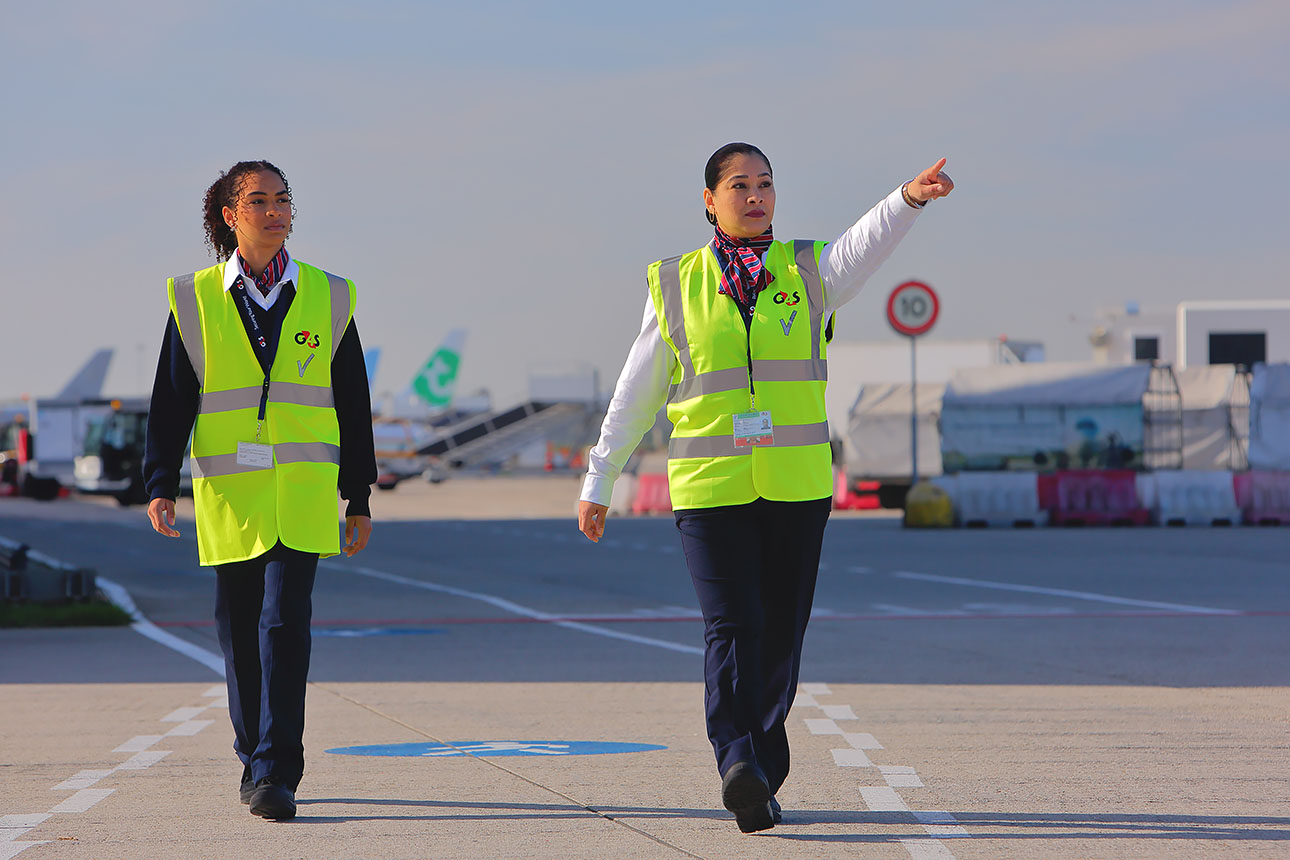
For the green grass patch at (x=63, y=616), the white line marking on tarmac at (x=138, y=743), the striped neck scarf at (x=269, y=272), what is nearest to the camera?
the striped neck scarf at (x=269, y=272)

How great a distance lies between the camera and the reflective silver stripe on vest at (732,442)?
559 centimetres

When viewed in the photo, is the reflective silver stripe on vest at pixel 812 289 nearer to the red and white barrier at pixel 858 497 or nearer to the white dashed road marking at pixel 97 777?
the white dashed road marking at pixel 97 777

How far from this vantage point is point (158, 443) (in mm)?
6020

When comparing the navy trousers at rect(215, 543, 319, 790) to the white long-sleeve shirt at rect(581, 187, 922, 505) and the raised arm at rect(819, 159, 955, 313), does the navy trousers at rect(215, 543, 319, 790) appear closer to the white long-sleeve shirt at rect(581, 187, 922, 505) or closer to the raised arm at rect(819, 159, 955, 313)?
the white long-sleeve shirt at rect(581, 187, 922, 505)

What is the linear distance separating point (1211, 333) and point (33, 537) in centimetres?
5108

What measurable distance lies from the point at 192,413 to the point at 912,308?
31956mm

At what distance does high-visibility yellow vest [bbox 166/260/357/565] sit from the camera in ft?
19.4

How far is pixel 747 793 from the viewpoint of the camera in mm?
5344

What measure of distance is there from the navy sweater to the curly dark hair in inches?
16.2

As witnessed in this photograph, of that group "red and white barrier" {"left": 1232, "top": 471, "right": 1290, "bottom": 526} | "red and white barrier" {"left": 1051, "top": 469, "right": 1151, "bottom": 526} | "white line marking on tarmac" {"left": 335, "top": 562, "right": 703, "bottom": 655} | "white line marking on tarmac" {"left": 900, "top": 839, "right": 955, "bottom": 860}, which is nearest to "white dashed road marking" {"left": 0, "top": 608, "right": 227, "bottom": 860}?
"white line marking on tarmac" {"left": 900, "top": 839, "right": 955, "bottom": 860}

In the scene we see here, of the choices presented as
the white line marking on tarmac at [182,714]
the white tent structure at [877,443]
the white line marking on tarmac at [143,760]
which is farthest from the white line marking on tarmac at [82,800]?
the white tent structure at [877,443]

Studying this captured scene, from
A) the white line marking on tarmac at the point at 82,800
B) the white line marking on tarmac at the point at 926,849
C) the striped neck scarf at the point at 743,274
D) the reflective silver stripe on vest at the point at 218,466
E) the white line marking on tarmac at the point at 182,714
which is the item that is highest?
the striped neck scarf at the point at 743,274

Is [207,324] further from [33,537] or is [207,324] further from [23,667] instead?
[33,537]

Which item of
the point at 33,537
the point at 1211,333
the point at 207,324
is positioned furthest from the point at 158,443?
the point at 1211,333
